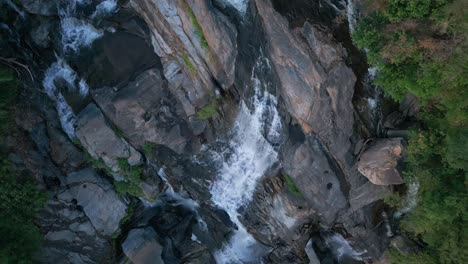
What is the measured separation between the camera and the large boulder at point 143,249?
16.5m

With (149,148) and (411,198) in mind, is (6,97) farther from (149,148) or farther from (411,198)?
(411,198)

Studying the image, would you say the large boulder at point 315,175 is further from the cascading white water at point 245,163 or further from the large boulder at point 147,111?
the large boulder at point 147,111

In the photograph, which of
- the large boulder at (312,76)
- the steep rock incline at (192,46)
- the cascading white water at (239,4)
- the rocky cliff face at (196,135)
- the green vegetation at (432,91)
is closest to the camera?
the green vegetation at (432,91)

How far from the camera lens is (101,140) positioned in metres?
15.6

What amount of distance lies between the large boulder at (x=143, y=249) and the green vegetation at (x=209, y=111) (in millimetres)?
5838

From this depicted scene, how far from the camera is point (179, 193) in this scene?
56.9ft

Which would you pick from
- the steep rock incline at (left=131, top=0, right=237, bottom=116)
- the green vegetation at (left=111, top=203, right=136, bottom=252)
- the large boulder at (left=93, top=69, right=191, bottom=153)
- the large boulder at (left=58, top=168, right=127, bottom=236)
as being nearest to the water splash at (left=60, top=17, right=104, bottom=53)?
the large boulder at (left=93, top=69, right=191, bottom=153)

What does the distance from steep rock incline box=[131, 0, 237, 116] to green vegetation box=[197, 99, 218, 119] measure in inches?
6.3

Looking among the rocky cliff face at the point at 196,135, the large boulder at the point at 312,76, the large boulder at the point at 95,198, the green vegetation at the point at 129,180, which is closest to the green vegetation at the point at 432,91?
the large boulder at the point at 312,76

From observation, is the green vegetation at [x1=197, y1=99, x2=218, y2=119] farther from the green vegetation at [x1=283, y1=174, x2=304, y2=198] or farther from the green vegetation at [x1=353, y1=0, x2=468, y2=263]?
the green vegetation at [x1=353, y1=0, x2=468, y2=263]

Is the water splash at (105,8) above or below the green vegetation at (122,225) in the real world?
above

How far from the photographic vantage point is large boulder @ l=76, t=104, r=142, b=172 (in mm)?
15406

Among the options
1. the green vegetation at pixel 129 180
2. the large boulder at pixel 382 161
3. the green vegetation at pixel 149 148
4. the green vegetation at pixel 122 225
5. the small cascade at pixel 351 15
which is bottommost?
the large boulder at pixel 382 161

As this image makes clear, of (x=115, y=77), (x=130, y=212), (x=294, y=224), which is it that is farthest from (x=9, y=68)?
(x=294, y=224)
